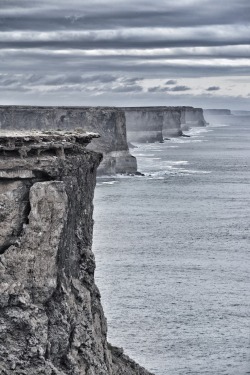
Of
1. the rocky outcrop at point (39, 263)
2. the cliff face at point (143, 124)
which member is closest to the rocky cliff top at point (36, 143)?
the rocky outcrop at point (39, 263)

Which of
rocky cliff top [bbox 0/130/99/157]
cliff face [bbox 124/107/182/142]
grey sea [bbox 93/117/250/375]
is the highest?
rocky cliff top [bbox 0/130/99/157]

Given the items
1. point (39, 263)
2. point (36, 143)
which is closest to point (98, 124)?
point (36, 143)

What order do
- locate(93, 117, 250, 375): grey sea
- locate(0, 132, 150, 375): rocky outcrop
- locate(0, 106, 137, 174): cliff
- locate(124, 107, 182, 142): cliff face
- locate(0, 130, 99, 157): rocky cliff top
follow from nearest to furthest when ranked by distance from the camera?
locate(0, 132, 150, 375): rocky outcrop
locate(0, 130, 99, 157): rocky cliff top
locate(93, 117, 250, 375): grey sea
locate(0, 106, 137, 174): cliff
locate(124, 107, 182, 142): cliff face

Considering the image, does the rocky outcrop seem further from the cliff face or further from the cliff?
the cliff face

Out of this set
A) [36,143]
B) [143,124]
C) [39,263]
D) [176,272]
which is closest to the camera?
[39,263]

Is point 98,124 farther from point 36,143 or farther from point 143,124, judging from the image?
point 36,143

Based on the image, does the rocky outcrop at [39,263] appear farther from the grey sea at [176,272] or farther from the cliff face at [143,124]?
the cliff face at [143,124]

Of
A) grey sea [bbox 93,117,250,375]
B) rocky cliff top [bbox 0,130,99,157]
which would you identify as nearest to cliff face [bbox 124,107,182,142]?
grey sea [bbox 93,117,250,375]
